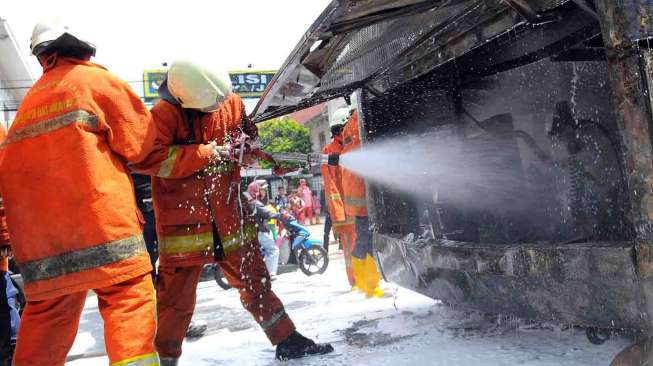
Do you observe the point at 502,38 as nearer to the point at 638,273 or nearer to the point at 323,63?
the point at 323,63

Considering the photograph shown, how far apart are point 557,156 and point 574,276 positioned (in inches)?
36.8

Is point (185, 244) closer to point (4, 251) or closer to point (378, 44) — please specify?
point (4, 251)

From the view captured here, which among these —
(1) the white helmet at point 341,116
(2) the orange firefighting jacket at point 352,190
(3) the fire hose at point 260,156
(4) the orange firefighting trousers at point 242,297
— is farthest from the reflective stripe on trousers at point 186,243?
(1) the white helmet at point 341,116

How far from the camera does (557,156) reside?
8.42 feet

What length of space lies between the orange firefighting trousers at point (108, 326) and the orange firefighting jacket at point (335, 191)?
3242 millimetres

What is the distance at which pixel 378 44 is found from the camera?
9.04 ft

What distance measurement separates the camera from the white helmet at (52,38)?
86.4 inches

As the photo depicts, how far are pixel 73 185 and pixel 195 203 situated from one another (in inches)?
36.2

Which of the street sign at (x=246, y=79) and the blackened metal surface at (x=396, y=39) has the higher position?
the street sign at (x=246, y=79)

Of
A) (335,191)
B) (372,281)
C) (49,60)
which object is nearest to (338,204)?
(335,191)

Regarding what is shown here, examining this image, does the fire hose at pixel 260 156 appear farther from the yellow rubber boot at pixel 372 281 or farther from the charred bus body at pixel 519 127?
the yellow rubber boot at pixel 372 281

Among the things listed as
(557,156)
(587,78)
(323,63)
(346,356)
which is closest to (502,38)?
(587,78)

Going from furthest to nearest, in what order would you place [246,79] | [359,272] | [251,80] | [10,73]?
[251,80], [246,79], [10,73], [359,272]

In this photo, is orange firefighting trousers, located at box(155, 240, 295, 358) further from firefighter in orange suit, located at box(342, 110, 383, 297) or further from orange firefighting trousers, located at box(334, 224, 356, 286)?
orange firefighting trousers, located at box(334, 224, 356, 286)
